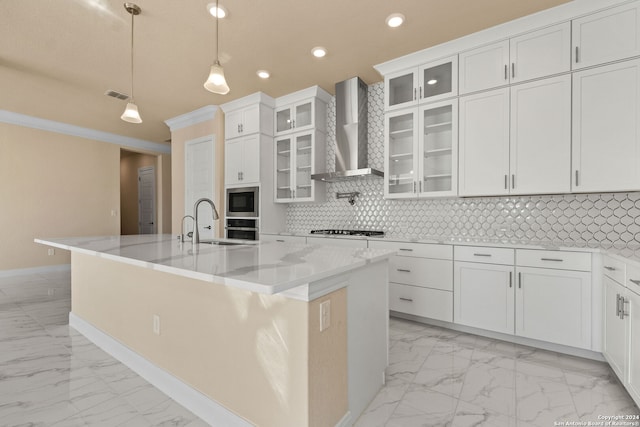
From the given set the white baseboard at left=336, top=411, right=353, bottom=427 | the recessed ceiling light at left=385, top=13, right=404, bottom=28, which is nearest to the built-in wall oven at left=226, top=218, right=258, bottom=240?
the recessed ceiling light at left=385, top=13, right=404, bottom=28

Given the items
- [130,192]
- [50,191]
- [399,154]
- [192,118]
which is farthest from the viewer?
[130,192]

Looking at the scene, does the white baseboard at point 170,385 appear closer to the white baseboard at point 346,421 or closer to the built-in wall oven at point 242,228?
the white baseboard at point 346,421

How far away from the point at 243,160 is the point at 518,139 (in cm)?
343

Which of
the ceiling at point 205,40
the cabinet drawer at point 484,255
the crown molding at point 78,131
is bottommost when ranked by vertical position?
the cabinet drawer at point 484,255

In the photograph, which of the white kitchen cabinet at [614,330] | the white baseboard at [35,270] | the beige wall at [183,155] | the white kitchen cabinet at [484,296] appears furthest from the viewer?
the white baseboard at [35,270]

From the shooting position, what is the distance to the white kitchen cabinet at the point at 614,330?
1798 millimetres

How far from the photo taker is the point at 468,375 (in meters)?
2.08

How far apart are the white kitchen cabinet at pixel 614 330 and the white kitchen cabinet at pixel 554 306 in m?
0.13

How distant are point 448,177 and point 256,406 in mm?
2676

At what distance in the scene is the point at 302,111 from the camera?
429cm

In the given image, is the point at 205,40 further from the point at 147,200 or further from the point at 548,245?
the point at 147,200

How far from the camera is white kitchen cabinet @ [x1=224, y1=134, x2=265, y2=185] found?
4329 millimetres

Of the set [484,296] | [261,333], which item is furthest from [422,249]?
[261,333]

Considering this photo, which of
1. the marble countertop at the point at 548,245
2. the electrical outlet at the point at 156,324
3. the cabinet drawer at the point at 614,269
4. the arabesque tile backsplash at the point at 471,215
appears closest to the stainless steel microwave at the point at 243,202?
the arabesque tile backsplash at the point at 471,215
